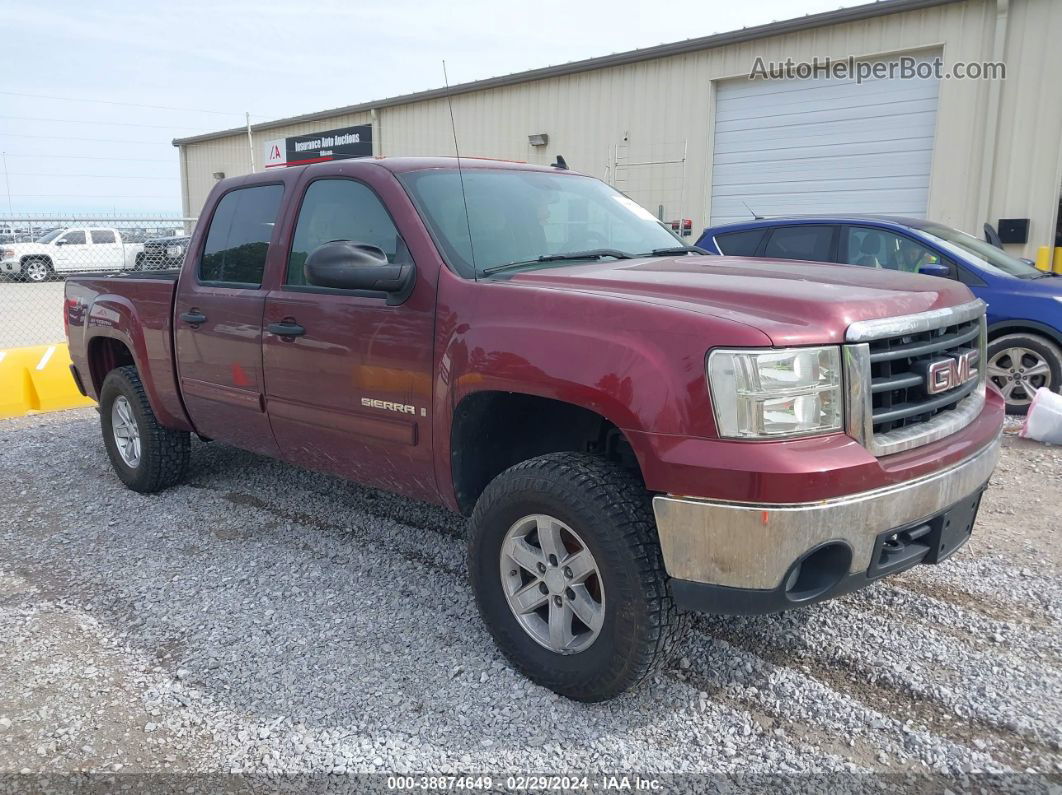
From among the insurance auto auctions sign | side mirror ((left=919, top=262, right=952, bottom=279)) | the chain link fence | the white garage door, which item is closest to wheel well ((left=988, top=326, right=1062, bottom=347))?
side mirror ((left=919, top=262, right=952, bottom=279))

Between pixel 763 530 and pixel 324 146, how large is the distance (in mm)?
21285

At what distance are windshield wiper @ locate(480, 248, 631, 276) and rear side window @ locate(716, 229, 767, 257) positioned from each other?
4.27 metres

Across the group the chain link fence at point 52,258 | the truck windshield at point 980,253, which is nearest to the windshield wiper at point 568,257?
the truck windshield at point 980,253

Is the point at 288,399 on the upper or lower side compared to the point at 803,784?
upper

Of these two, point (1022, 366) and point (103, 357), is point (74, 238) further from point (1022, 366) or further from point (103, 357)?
point (1022, 366)

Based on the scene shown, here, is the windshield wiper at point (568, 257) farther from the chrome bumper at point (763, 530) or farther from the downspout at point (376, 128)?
the downspout at point (376, 128)

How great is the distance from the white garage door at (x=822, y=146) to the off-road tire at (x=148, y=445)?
10581 mm

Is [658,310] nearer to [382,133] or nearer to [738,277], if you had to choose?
[738,277]

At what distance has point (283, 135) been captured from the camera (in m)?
23.5

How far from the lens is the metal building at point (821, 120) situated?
10797 millimetres

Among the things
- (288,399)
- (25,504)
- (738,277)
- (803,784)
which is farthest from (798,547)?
(25,504)

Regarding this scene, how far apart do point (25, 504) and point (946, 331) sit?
17.2 ft

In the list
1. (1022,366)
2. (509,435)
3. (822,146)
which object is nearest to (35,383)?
(509,435)

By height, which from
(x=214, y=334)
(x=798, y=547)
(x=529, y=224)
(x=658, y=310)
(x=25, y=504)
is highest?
(x=529, y=224)
